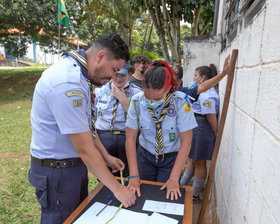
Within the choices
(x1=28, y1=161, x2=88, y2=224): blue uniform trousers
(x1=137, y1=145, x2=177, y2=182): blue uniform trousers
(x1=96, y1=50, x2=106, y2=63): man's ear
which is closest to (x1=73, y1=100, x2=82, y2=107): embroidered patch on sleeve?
(x1=96, y1=50, x2=106, y2=63): man's ear

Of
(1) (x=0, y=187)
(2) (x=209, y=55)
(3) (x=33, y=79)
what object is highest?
(2) (x=209, y=55)

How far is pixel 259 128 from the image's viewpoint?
1.17 metres

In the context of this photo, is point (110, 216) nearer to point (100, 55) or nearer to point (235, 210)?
point (235, 210)

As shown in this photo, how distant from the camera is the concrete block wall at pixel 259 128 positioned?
3.16ft

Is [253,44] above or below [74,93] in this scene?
above

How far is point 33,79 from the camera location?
14.1 metres

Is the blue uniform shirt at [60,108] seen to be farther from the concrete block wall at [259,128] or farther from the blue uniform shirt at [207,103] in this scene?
the blue uniform shirt at [207,103]

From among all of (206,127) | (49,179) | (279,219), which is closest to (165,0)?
(206,127)

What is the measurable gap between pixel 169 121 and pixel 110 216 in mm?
819

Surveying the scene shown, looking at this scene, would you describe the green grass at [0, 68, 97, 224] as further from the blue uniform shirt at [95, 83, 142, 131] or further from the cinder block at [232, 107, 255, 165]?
the cinder block at [232, 107, 255, 165]

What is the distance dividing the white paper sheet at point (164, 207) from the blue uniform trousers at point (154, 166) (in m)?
0.50

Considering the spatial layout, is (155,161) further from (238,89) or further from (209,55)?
(209,55)

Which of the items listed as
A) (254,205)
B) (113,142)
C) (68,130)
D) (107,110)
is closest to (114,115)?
(107,110)

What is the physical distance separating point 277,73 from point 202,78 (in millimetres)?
2175
